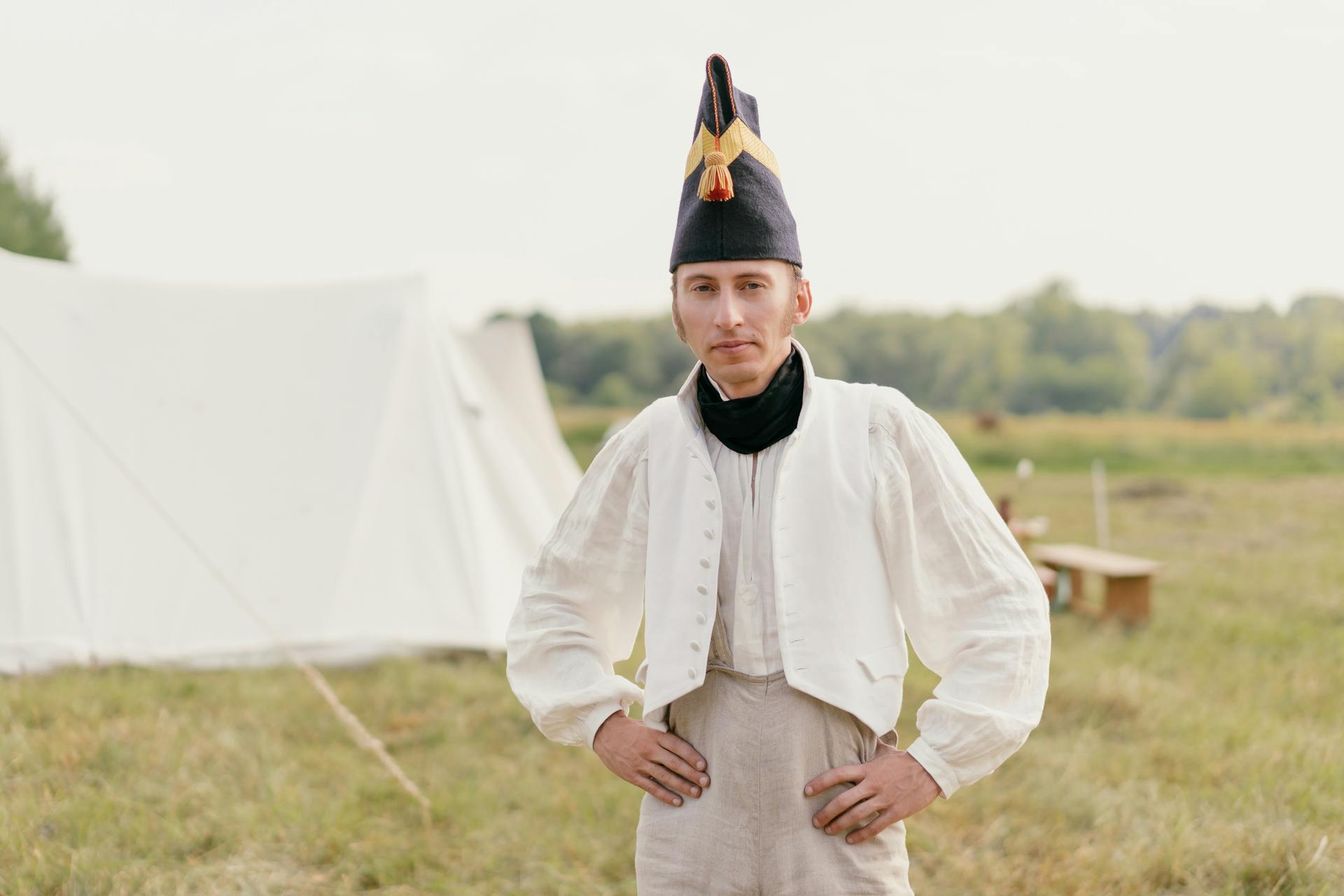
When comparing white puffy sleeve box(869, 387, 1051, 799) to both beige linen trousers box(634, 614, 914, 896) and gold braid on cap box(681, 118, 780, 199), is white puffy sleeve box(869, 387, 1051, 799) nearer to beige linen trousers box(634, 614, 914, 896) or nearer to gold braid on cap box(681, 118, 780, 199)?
beige linen trousers box(634, 614, 914, 896)

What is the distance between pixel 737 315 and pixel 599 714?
1.97 feet

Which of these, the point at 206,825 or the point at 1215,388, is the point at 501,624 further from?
the point at 1215,388

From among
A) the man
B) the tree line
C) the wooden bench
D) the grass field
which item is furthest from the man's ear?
the tree line

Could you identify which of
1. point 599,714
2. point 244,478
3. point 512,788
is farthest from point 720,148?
point 244,478

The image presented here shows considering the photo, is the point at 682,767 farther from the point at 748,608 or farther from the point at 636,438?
the point at 636,438

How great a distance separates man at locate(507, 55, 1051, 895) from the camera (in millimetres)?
1356

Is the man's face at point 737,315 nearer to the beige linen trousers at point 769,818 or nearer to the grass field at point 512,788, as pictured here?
the beige linen trousers at point 769,818

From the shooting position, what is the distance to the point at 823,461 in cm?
144

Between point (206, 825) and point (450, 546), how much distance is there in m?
2.38

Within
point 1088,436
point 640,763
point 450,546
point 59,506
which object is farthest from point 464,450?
point 1088,436

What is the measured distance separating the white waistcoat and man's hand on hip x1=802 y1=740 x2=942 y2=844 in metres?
0.06

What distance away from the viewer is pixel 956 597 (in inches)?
55.1

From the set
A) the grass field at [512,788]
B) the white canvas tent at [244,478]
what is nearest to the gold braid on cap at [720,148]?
the grass field at [512,788]

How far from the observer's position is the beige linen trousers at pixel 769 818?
1368 mm
